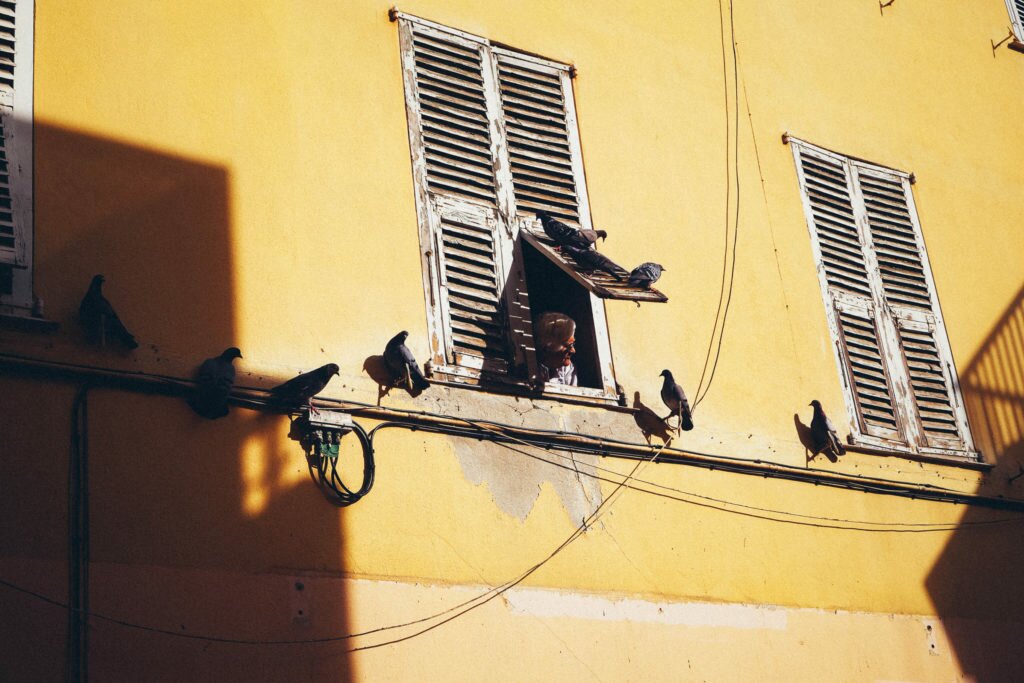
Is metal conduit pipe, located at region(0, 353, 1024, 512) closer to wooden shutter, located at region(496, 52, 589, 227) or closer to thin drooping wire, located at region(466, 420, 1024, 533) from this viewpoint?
thin drooping wire, located at region(466, 420, 1024, 533)

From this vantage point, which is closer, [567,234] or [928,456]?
[567,234]

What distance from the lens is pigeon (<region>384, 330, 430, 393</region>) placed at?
6.42m

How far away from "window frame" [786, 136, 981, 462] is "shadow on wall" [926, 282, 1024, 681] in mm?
196

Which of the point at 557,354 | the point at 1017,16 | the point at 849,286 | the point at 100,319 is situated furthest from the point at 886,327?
the point at 100,319

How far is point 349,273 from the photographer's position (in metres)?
6.70

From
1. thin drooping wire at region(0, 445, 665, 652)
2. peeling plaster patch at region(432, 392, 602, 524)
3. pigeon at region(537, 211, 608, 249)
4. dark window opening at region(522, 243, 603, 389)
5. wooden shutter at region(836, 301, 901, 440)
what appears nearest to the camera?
thin drooping wire at region(0, 445, 665, 652)

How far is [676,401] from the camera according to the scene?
23.8 feet

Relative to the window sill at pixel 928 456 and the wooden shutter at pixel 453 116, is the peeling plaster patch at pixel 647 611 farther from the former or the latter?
the wooden shutter at pixel 453 116

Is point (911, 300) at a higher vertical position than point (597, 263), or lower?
higher

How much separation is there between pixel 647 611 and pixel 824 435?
5.85ft

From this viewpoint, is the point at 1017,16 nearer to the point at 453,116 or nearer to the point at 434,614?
the point at 453,116

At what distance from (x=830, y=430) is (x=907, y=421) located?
2.94 feet

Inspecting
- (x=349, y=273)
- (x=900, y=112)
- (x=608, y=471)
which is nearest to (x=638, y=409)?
(x=608, y=471)

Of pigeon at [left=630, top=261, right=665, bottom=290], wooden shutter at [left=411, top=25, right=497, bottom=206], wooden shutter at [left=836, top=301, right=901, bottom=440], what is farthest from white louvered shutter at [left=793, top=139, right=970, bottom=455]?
wooden shutter at [left=411, top=25, right=497, bottom=206]
